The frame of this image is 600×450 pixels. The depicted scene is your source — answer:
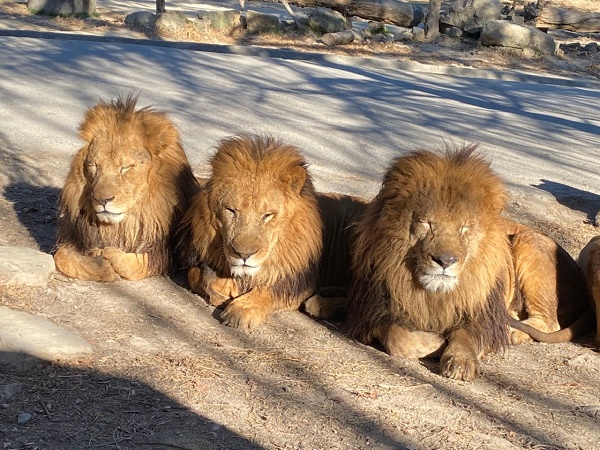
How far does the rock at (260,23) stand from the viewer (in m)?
22.9

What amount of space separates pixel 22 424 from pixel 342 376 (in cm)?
159

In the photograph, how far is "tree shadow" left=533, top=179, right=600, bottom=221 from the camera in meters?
8.22

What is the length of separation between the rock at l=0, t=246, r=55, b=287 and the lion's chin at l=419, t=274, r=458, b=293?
7.32ft

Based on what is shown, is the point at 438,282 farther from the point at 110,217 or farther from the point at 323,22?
the point at 323,22

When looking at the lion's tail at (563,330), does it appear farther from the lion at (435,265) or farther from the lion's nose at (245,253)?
the lion's nose at (245,253)

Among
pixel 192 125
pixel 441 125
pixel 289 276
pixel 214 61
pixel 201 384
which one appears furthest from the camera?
pixel 214 61

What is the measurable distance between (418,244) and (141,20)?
19455 mm

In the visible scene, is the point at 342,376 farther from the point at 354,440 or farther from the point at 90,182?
the point at 90,182

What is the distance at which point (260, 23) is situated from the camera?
2298 centimetres

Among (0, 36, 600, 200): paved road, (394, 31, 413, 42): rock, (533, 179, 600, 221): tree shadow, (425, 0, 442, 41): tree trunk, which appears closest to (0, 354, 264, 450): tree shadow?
(0, 36, 600, 200): paved road

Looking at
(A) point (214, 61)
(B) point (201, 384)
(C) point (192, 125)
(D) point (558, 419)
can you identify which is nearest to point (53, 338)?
(B) point (201, 384)

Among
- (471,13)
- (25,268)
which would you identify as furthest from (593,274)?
(471,13)

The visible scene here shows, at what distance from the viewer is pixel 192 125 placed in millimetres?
10250

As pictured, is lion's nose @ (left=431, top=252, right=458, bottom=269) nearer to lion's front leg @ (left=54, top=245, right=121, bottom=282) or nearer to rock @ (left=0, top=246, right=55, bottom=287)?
lion's front leg @ (left=54, top=245, right=121, bottom=282)
